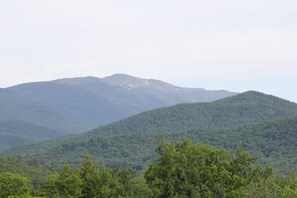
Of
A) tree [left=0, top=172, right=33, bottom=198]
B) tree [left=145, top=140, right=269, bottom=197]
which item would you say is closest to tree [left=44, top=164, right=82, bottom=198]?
tree [left=0, top=172, right=33, bottom=198]

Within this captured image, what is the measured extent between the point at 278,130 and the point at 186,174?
338 ft

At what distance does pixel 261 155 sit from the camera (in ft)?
417

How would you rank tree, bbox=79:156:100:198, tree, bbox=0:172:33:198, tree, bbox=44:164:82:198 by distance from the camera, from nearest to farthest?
tree, bbox=44:164:82:198 → tree, bbox=0:172:33:198 → tree, bbox=79:156:100:198

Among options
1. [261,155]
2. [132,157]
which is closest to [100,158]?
[132,157]

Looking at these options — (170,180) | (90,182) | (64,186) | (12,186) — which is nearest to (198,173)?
(170,180)

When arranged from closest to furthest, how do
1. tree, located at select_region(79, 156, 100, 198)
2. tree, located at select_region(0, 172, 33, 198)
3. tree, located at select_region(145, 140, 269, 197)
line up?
tree, located at select_region(0, 172, 33, 198) < tree, located at select_region(145, 140, 269, 197) < tree, located at select_region(79, 156, 100, 198)

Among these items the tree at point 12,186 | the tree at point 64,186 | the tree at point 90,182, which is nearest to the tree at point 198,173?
the tree at point 90,182

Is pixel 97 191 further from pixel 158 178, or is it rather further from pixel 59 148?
pixel 59 148

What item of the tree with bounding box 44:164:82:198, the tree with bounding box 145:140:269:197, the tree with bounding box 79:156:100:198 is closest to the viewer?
the tree with bounding box 44:164:82:198

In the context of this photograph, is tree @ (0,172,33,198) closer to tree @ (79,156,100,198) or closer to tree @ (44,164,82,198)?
tree @ (44,164,82,198)

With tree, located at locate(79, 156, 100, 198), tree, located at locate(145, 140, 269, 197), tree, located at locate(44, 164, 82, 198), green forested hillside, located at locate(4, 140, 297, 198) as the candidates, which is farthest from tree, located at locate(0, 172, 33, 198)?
tree, located at locate(145, 140, 269, 197)

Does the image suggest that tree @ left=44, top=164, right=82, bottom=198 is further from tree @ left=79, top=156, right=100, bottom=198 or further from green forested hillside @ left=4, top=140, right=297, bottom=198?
tree @ left=79, top=156, right=100, bottom=198

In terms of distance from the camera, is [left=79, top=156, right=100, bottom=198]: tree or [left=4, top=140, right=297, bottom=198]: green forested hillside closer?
[left=4, top=140, right=297, bottom=198]: green forested hillside

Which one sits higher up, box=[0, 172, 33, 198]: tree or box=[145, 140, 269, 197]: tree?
box=[145, 140, 269, 197]: tree
